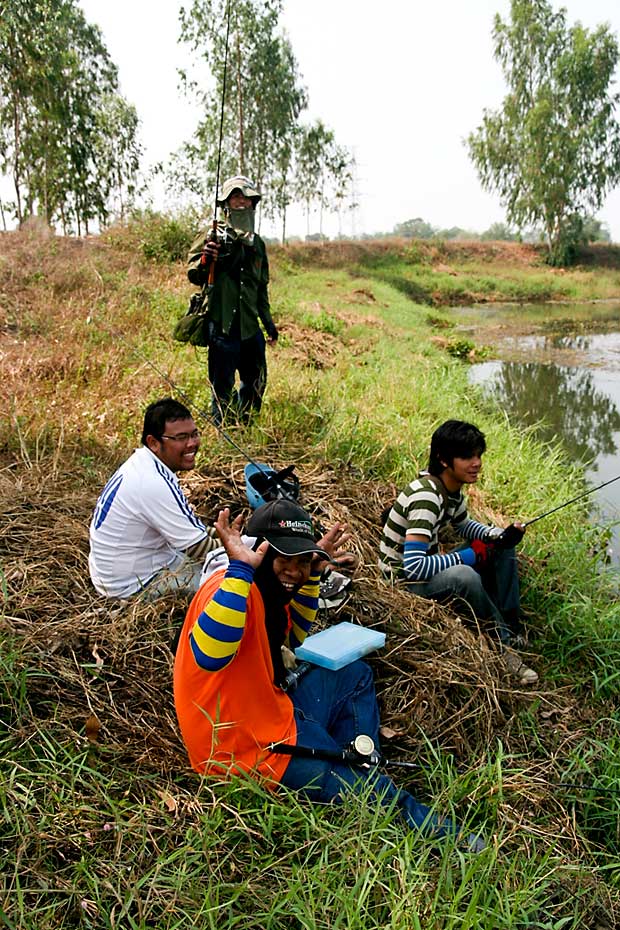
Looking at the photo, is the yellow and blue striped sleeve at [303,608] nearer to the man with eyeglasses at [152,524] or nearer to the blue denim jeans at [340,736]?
the blue denim jeans at [340,736]

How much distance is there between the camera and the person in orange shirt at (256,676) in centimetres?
190

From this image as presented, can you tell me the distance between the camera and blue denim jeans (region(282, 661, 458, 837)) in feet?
6.72

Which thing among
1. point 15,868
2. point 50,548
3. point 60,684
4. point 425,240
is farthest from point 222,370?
point 425,240

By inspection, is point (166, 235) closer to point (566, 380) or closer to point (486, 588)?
point (566, 380)

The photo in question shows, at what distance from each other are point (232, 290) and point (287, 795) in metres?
3.49

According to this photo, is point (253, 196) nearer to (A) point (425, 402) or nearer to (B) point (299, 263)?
(A) point (425, 402)

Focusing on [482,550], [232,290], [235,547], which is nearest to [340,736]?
[235,547]

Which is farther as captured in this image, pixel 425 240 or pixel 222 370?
pixel 425 240

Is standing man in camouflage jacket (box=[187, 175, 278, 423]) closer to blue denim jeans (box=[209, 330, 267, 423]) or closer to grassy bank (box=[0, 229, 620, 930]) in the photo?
blue denim jeans (box=[209, 330, 267, 423])

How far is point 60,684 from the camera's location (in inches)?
92.2

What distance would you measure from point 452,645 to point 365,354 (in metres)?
6.79

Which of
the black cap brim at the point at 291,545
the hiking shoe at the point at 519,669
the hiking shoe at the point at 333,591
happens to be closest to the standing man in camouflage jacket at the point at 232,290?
the hiking shoe at the point at 333,591

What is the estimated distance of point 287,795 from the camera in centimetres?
202

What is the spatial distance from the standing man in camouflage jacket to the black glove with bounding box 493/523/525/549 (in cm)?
209
